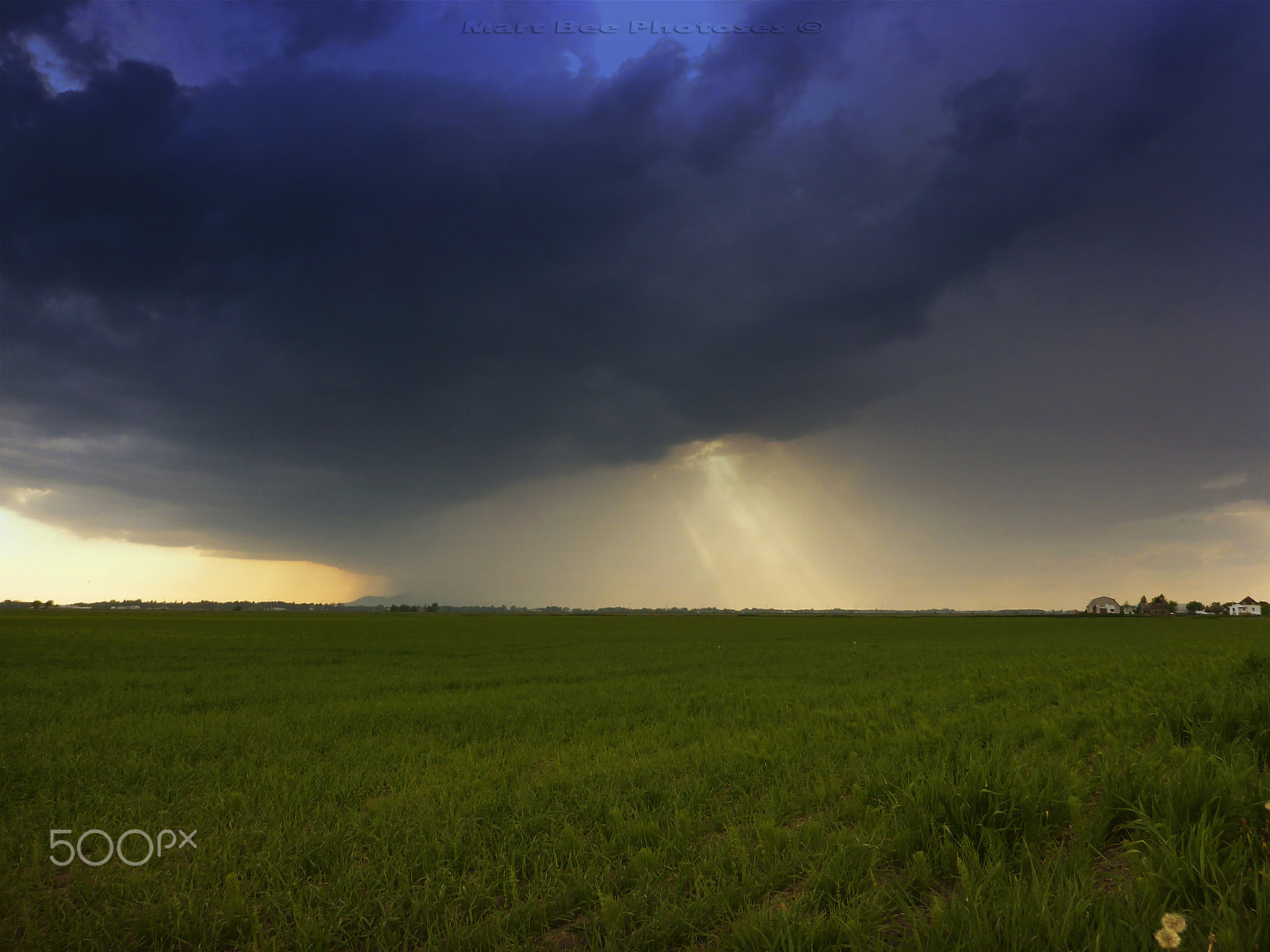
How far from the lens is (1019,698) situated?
38.7 feet

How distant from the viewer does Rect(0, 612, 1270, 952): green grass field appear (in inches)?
164

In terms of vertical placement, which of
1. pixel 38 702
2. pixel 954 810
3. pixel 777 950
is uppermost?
pixel 954 810

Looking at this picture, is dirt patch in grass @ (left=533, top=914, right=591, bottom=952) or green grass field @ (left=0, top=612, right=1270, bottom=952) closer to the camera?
green grass field @ (left=0, top=612, right=1270, bottom=952)

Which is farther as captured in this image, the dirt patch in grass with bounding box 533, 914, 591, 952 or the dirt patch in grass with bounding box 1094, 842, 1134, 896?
the dirt patch in grass with bounding box 533, 914, 591, 952

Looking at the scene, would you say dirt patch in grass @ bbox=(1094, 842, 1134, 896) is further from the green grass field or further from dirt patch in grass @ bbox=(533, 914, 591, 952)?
dirt patch in grass @ bbox=(533, 914, 591, 952)

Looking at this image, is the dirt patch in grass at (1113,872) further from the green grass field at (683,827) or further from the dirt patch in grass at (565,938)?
the dirt patch in grass at (565,938)

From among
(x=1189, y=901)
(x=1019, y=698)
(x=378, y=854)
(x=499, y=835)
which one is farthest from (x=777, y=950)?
(x=1019, y=698)

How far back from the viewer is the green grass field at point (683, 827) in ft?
13.7

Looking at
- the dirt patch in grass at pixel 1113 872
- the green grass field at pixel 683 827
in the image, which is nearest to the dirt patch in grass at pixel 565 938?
the green grass field at pixel 683 827

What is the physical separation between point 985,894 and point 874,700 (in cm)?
1034

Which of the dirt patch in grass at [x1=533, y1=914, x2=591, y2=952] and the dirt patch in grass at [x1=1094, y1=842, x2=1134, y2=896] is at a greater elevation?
the dirt patch in grass at [x1=1094, y1=842, x2=1134, y2=896]

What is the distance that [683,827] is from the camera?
5969mm

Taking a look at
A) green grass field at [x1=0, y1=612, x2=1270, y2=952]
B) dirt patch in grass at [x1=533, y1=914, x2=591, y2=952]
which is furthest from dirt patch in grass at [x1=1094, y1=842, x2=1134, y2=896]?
dirt patch in grass at [x1=533, y1=914, x2=591, y2=952]

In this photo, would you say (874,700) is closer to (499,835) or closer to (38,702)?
(499,835)
